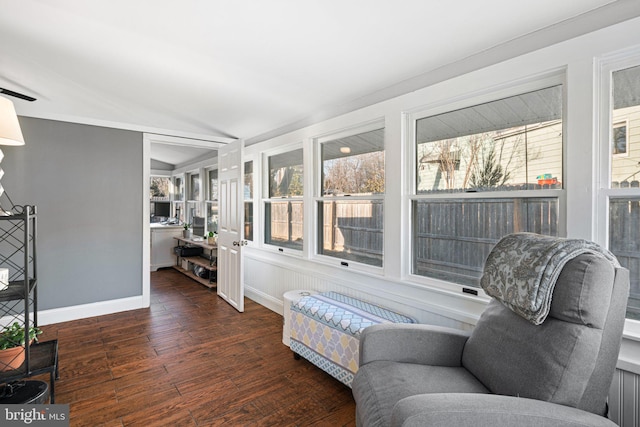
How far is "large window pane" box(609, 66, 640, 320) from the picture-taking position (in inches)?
58.5

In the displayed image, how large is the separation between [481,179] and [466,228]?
34cm

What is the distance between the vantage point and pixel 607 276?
1.19 metres

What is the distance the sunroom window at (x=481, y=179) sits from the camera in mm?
1781

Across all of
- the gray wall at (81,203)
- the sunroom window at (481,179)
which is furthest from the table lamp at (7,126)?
the sunroom window at (481,179)

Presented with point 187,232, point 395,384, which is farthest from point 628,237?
point 187,232

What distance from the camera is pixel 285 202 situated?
3.86m

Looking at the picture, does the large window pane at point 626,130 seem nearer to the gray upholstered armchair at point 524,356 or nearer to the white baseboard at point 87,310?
the gray upholstered armchair at point 524,356

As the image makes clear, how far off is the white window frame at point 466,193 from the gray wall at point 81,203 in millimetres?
3265

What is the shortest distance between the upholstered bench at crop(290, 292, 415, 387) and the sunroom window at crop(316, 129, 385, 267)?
0.51 metres

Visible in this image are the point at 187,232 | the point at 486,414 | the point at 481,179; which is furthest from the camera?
the point at 187,232

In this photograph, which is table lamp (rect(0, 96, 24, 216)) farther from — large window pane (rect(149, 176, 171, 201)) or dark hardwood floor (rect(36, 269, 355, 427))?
large window pane (rect(149, 176, 171, 201))

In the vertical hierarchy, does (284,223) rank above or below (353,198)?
below

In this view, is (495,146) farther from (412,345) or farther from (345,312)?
(345,312)

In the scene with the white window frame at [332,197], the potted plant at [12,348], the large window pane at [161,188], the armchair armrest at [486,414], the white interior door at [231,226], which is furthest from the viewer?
the large window pane at [161,188]
